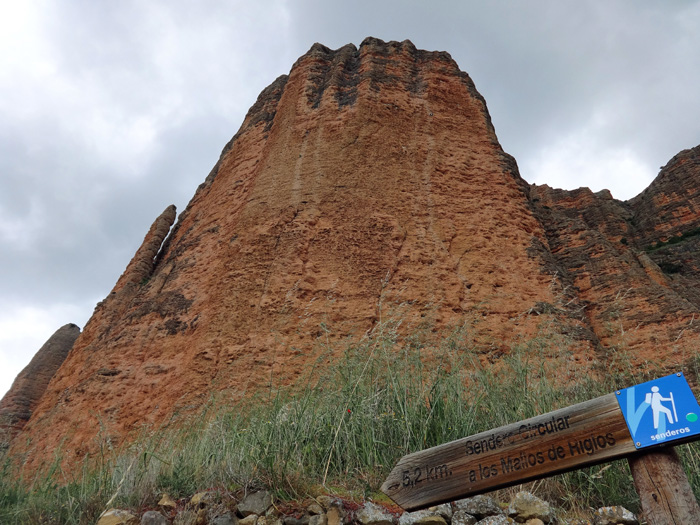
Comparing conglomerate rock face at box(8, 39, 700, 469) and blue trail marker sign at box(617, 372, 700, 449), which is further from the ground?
conglomerate rock face at box(8, 39, 700, 469)

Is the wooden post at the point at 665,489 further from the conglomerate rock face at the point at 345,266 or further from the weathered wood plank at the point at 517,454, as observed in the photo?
the conglomerate rock face at the point at 345,266

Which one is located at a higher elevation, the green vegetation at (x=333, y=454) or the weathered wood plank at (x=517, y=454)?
the green vegetation at (x=333, y=454)

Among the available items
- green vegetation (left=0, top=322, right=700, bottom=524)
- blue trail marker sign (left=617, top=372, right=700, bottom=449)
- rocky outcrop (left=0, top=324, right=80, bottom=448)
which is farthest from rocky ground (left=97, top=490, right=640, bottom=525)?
rocky outcrop (left=0, top=324, right=80, bottom=448)

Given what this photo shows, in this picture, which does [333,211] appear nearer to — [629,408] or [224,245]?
[224,245]

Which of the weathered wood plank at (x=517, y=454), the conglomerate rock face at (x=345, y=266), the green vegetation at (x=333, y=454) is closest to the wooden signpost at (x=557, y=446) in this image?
the weathered wood plank at (x=517, y=454)

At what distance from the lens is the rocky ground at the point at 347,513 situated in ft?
9.23

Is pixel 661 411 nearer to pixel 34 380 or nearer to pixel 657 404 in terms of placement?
pixel 657 404

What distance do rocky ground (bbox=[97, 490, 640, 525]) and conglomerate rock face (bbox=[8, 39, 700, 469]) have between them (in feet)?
9.66

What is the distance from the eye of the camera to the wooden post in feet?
6.62

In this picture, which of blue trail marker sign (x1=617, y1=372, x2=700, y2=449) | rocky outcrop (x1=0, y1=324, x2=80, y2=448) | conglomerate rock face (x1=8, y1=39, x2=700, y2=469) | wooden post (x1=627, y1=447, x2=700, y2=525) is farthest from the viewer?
rocky outcrop (x1=0, y1=324, x2=80, y2=448)

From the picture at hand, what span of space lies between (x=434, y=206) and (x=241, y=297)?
155 inches

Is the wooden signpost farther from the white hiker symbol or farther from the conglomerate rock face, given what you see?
the conglomerate rock face

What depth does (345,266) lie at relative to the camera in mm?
8148

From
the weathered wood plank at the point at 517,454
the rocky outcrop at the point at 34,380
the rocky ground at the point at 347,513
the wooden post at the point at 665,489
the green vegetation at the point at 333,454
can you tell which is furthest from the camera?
the rocky outcrop at the point at 34,380
